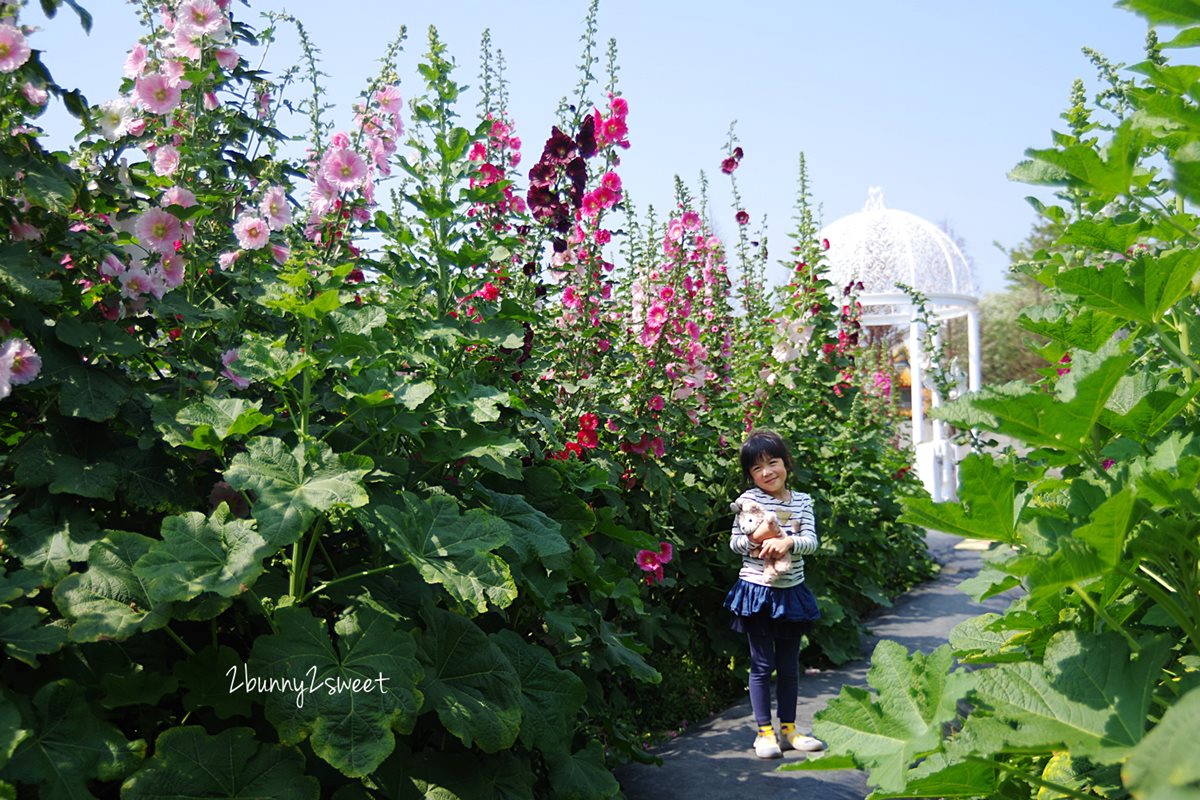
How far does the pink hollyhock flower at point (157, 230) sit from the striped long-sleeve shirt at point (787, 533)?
2.26 metres

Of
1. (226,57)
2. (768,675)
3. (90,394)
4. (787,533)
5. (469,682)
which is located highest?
(226,57)

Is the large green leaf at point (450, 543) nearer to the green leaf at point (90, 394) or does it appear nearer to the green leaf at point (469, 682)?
the green leaf at point (469, 682)

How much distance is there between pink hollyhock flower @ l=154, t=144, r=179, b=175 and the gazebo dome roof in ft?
40.0

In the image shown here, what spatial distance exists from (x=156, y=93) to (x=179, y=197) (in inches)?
11.6

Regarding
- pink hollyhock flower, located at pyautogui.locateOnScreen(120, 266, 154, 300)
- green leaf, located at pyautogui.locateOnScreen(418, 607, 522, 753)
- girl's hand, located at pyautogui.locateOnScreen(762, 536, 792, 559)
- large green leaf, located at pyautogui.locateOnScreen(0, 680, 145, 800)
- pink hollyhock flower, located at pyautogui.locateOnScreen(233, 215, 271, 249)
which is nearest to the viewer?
large green leaf, located at pyautogui.locateOnScreen(0, 680, 145, 800)

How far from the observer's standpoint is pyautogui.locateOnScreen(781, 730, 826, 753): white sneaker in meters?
3.41

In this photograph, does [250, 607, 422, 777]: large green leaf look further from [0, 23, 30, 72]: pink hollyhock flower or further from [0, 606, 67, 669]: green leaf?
[0, 23, 30, 72]: pink hollyhock flower

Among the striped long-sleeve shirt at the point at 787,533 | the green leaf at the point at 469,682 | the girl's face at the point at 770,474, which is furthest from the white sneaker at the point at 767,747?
the green leaf at the point at 469,682

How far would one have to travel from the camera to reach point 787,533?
12.3 ft

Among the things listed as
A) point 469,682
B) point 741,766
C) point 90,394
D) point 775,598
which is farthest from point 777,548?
point 90,394

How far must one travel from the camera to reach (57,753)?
5.14 feet

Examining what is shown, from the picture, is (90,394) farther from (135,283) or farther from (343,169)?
(343,169)

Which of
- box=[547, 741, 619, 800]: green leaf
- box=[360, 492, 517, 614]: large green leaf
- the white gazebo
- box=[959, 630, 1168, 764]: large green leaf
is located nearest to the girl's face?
box=[547, 741, 619, 800]: green leaf

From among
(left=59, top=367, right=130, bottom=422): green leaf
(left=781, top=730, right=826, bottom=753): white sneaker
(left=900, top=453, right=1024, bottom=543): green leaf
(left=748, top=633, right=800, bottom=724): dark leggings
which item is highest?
(left=59, top=367, right=130, bottom=422): green leaf
